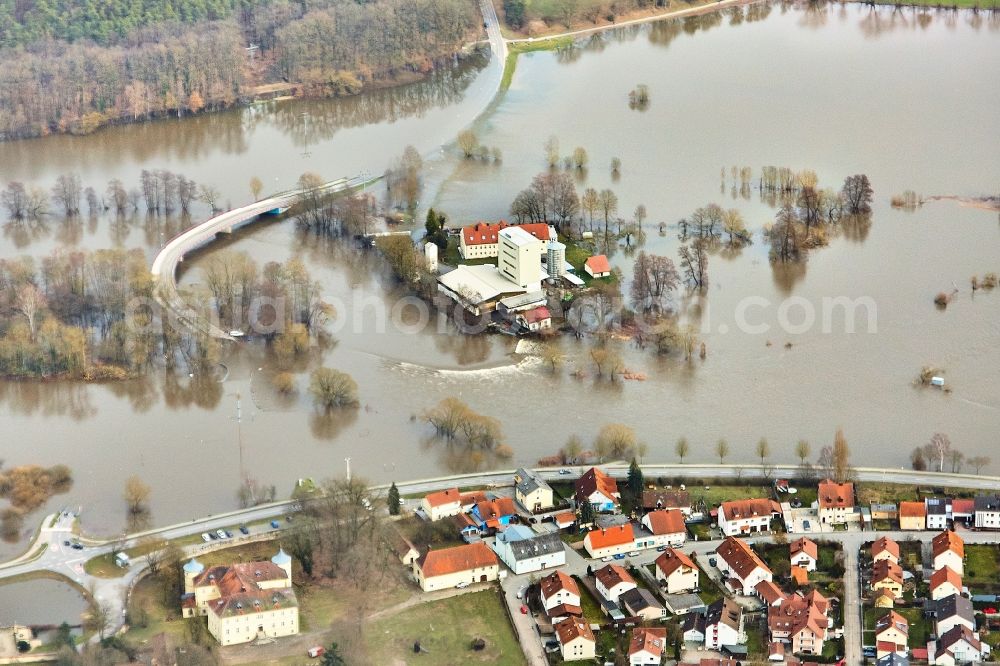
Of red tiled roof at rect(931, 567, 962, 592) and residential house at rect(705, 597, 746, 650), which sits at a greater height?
red tiled roof at rect(931, 567, 962, 592)

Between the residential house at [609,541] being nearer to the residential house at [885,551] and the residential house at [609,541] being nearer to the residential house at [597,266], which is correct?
the residential house at [885,551]

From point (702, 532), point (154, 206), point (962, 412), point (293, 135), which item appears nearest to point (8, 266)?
point (154, 206)

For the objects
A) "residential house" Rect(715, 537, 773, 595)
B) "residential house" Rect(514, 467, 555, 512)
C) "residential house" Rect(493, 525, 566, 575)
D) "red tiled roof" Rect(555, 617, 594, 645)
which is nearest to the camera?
"red tiled roof" Rect(555, 617, 594, 645)

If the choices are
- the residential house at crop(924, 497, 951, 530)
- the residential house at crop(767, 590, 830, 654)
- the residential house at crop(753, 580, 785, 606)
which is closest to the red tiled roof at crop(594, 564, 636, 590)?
the residential house at crop(753, 580, 785, 606)

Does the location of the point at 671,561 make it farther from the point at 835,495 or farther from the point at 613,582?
the point at 835,495

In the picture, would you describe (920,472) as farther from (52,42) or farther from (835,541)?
(52,42)

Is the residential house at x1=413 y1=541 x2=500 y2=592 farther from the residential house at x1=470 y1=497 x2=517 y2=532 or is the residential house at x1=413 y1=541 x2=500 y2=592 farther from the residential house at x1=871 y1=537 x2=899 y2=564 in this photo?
the residential house at x1=871 y1=537 x2=899 y2=564
